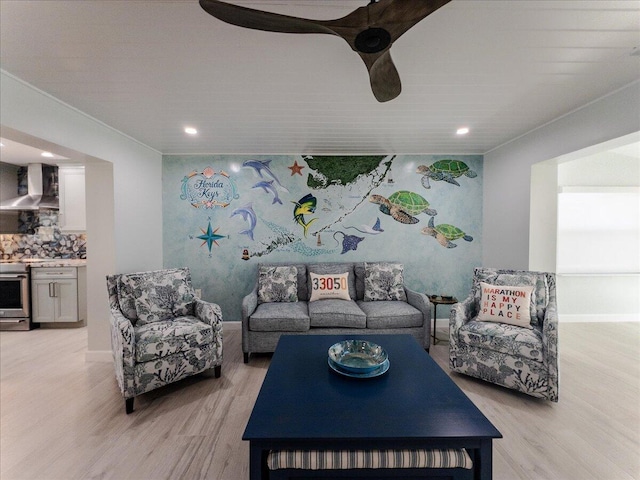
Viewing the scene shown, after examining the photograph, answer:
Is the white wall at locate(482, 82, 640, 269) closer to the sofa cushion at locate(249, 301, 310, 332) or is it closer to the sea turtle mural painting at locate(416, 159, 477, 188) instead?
the sea turtle mural painting at locate(416, 159, 477, 188)

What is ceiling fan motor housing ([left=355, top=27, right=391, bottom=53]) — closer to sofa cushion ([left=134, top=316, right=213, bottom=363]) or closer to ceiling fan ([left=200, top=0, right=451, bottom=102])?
ceiling fan ([left=200, top=0, right=451, bottom=102])

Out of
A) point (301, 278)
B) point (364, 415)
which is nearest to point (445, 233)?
point (301, 278)

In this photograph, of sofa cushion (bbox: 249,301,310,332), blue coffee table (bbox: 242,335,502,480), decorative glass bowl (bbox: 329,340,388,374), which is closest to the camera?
blue coffee table (bbox: 242,335,502,480)

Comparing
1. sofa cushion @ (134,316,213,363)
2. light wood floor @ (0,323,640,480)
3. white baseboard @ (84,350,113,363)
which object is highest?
sofa cushion @ (134,316,213,363)

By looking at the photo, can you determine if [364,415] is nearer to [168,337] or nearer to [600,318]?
[168,337]

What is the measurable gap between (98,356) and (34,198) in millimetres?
2891

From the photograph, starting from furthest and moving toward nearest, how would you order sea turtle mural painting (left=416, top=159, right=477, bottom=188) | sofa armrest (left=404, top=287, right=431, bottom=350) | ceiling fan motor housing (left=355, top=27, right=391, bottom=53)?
sea turtle mural painting (left=416, top=159, right=477, bottom=188) < sofa armrest (left=404, top=287, right=431, bottom=350) < ceiling fan motor housing (left=355, top=27, right=391, bottom=53)

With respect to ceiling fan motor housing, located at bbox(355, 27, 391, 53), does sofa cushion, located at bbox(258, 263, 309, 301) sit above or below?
below

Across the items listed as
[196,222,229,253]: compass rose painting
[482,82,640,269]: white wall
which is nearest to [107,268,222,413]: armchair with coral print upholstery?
[196,222,229,253]: compass rose painting

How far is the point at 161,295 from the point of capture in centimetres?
263

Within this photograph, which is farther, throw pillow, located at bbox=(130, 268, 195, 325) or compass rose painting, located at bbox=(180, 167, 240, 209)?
compass rose painting, located at bbox=(180, 167, 240, 209)

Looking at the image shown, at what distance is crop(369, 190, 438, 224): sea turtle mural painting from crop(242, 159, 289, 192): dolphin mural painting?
4.35ft

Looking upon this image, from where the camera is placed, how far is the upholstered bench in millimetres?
1176

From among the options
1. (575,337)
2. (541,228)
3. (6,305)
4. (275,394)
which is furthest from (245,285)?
(575,337)
